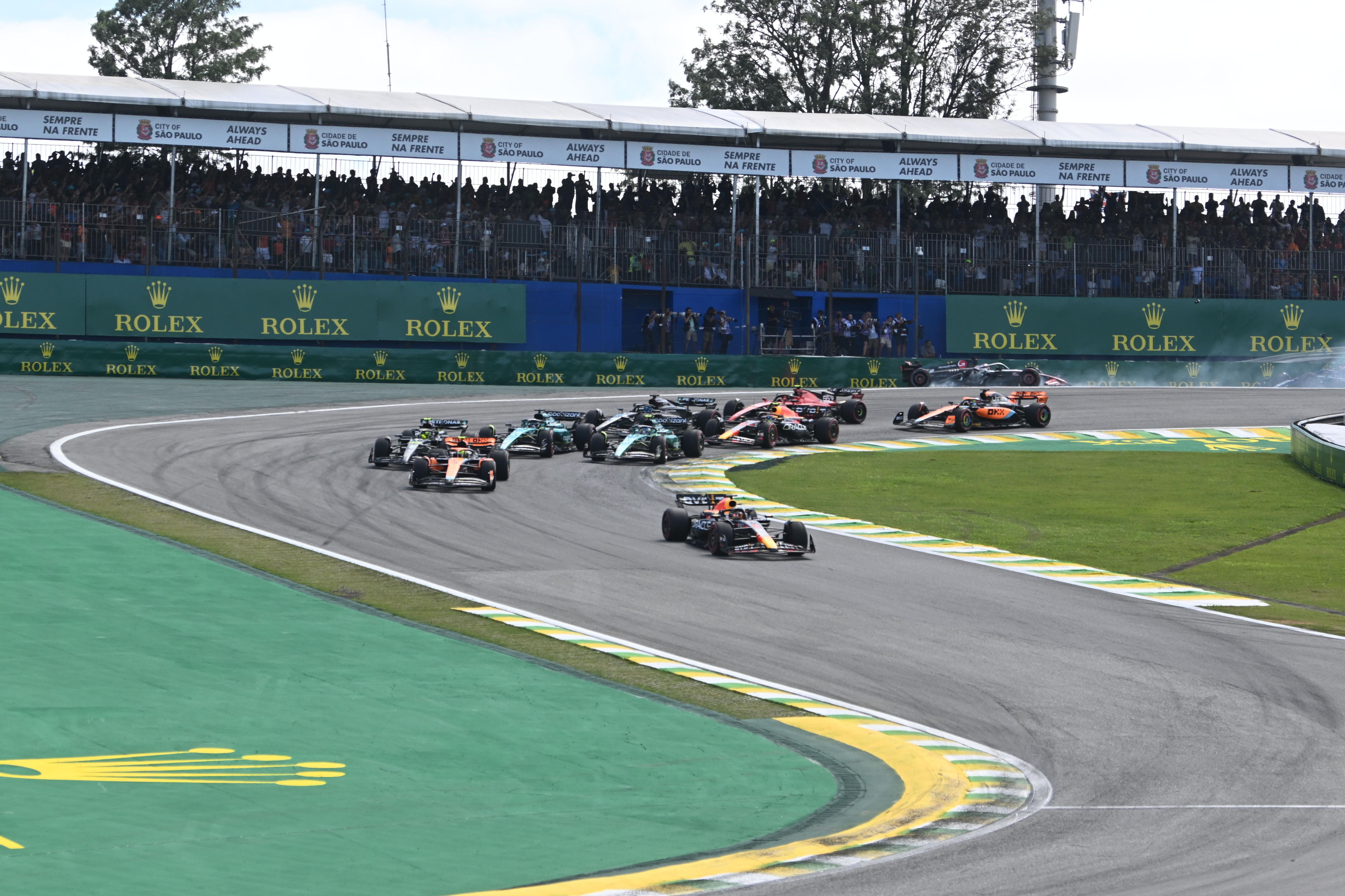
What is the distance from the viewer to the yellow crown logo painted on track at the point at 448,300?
4147 centimetres

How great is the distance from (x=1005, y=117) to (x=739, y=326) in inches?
1043

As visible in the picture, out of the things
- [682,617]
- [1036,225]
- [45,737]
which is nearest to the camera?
[45,737]

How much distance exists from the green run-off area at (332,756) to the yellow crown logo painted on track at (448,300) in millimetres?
26523

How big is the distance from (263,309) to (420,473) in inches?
705

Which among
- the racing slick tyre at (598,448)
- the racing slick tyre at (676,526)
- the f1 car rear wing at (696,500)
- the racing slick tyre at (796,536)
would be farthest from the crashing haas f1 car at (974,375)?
the racing slick tyre at (796,536)

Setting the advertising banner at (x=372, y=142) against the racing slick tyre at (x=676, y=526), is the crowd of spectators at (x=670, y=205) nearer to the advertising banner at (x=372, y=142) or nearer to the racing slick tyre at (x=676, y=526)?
the advertising banner at (x=372, y=142)

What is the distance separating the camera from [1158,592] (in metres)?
18.2

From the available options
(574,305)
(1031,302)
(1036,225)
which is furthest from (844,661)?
(1036,225)

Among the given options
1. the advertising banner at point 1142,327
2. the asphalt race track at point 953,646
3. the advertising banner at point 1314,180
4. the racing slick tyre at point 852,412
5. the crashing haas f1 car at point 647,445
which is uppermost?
the advertising banner at point 1314,180

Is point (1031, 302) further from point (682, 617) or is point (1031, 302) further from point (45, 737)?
point (45, 737)

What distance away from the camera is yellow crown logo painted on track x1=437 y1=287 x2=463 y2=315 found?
1633 inches

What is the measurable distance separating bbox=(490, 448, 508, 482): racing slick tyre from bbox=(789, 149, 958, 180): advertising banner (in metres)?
23.0

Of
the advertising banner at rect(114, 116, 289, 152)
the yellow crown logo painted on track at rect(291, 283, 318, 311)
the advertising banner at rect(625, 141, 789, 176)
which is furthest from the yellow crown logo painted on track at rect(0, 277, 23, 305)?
the advertising banner at rect(625, 141, 789, 176)

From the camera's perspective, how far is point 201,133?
42.5 meters
